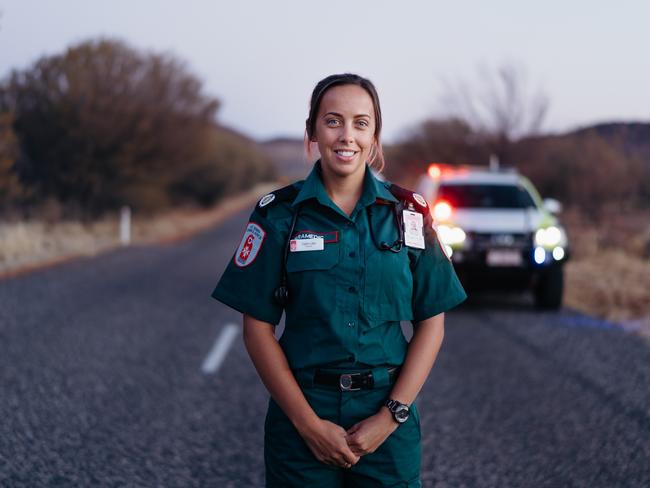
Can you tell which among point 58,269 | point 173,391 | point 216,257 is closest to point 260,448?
point 173,391

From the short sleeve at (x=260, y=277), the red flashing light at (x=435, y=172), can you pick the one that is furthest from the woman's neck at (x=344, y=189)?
the red flashing light at (x=435, y=172)

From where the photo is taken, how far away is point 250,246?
2.18 meters

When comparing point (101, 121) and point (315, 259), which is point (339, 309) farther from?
point (101, 121)

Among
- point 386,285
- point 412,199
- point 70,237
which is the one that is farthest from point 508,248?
point 70,237

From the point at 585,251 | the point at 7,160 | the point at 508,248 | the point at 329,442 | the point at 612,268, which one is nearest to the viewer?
the point at 329,442

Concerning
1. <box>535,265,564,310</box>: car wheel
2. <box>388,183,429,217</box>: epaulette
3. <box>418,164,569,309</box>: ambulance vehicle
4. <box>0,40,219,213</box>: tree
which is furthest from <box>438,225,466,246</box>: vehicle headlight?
<box>0,40,219,213</box>: tree

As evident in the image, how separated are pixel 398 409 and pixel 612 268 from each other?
A: 12.3m

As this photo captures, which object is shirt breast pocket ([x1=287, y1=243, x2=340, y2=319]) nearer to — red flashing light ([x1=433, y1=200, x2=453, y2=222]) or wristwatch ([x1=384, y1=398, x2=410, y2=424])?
wristwatch ([x1=384, y1=398, x2=410, y2=424])

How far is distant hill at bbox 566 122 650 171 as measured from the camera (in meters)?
15.3

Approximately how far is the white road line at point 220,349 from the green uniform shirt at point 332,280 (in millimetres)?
4372

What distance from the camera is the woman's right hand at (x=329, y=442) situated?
2068 mm

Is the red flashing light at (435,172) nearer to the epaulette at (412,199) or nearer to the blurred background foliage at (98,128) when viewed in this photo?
the epaulette at (412,199)

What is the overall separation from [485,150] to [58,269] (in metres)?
15.1

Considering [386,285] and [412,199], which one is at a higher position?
[412,199]
